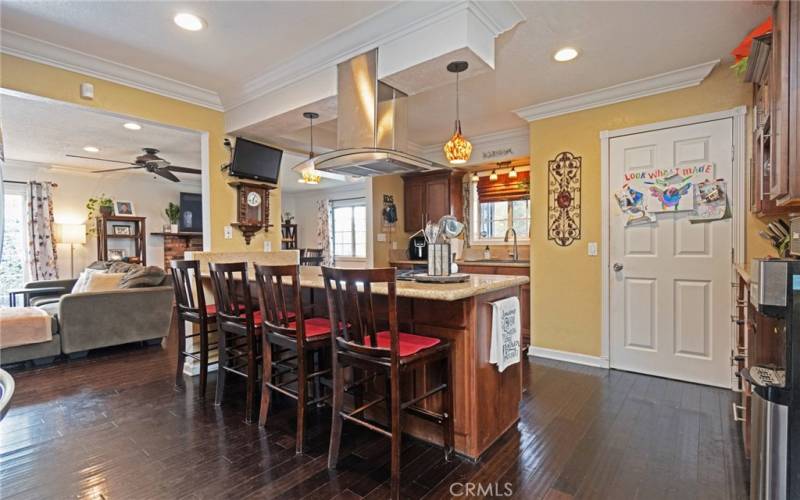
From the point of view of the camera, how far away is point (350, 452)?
2141 mm

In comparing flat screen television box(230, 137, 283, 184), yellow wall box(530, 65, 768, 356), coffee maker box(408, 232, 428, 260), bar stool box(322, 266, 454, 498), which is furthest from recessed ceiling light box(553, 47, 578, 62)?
coffee maker box(408, 232, 428, 260)

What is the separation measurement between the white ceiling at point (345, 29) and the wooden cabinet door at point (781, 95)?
59 cm

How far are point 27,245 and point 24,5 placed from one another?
5540 mm

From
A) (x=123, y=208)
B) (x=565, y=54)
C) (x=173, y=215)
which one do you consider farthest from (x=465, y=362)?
(x=123, y=208)

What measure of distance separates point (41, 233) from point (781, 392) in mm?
8528

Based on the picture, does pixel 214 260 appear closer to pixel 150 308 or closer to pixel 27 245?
pixel 150 308

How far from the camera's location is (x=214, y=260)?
11.8 ft

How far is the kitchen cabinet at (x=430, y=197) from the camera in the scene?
5.28 m

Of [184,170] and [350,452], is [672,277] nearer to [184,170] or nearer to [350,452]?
[350,452]

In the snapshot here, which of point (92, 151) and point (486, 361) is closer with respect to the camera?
point (486, 361)

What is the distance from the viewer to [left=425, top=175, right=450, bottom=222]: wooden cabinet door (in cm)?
527

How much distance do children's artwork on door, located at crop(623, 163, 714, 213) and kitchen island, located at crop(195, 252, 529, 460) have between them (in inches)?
68.5

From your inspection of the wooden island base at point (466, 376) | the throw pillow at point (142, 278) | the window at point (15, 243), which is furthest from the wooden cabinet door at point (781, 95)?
the window at point (15, 243)

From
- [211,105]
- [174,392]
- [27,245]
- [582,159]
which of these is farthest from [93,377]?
[582,159]
